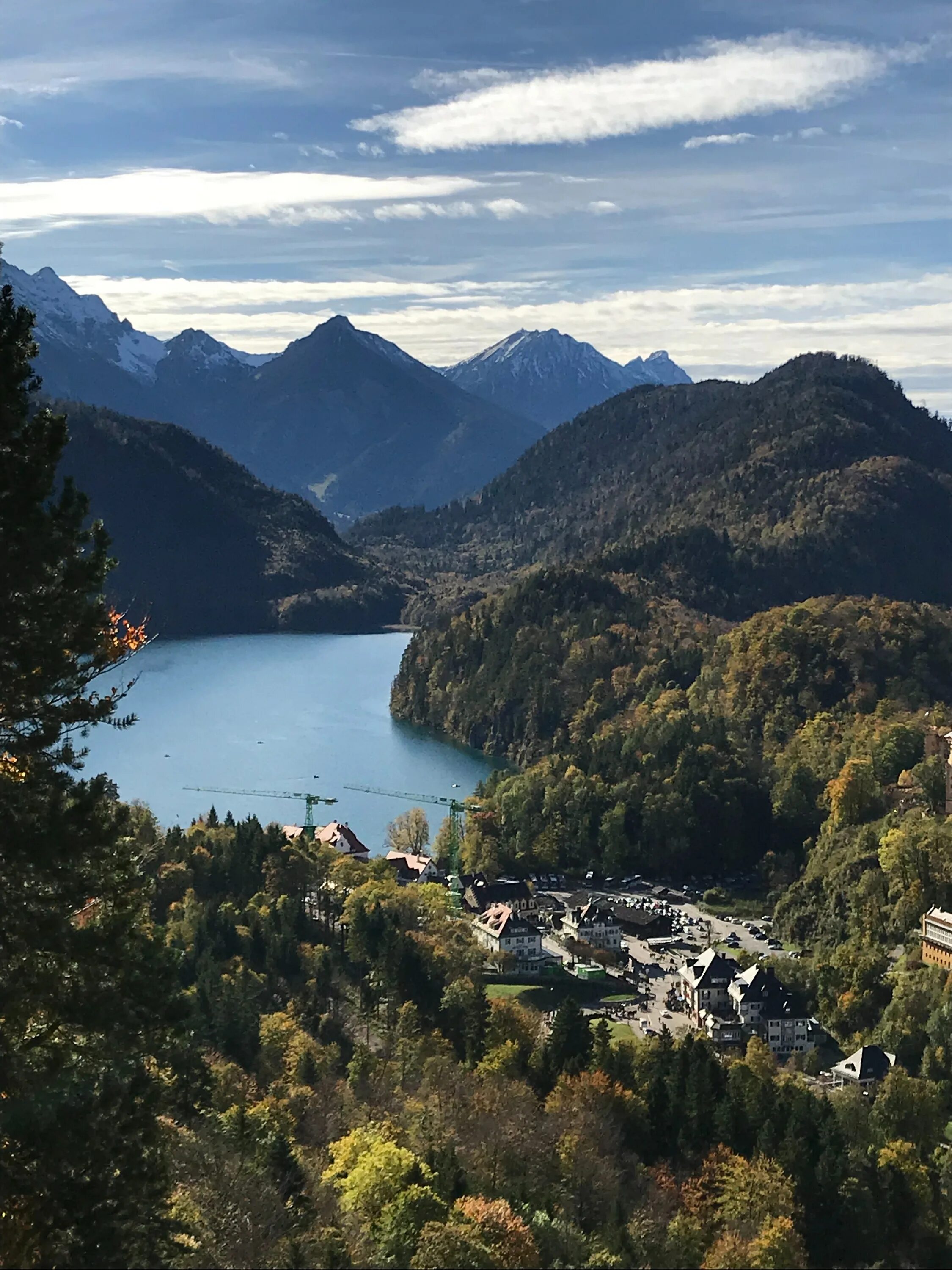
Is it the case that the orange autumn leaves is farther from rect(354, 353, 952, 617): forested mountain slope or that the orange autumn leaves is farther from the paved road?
rect(354, 353, 952, 617): forested mountain slope

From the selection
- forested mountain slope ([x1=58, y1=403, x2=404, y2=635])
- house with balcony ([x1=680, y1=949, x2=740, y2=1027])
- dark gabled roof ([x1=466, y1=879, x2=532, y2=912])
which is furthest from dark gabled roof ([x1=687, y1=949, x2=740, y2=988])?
forested mountain slope ([x1=58, y1=403, x2=404, y2=635])

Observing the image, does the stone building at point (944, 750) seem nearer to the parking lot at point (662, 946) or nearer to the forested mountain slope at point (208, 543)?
the parking lot at point (662, 946)

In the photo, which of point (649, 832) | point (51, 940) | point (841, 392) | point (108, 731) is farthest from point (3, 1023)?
point (841, 392)

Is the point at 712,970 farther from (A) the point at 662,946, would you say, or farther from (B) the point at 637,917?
(B) the point at 637,917

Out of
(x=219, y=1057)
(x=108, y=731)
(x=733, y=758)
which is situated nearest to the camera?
(x=219, y=1057)

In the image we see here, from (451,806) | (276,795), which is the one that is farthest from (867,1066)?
(276,795)

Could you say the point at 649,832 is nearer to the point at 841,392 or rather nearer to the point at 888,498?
the point at 888,498
